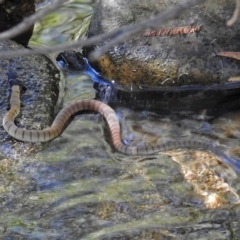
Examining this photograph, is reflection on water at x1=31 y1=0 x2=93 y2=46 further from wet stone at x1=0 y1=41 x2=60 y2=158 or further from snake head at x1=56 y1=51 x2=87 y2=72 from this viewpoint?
wet stone at x1=0 y1=41 x2=60 y2=158

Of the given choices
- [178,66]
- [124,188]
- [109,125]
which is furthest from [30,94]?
[124,188]

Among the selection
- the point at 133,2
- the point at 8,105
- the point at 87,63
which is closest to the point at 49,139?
the point at 8,105

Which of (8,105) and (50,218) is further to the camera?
(8,105)

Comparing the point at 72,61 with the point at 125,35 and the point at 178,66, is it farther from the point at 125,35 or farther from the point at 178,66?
the point at 125,35

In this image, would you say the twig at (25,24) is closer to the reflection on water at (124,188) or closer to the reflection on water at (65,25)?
the reflection on water at (124,188)

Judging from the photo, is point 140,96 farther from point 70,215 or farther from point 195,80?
point 70,215
